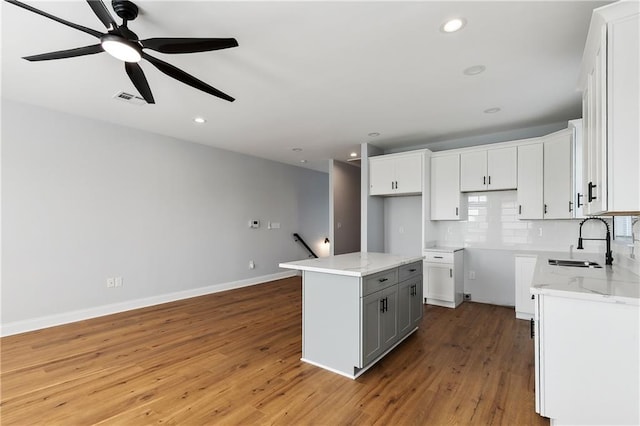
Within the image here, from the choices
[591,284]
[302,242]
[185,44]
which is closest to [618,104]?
[591,284]

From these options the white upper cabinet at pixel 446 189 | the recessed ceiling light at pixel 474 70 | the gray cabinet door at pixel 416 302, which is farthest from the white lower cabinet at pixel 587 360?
the white upper cabinet at pixel 446 189

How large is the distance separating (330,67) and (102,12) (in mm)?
1652

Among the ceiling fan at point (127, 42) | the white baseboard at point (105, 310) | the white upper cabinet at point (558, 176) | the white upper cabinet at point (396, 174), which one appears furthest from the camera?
the white upper cabinet at point (396, 174)

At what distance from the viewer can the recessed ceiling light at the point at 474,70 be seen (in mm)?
2709

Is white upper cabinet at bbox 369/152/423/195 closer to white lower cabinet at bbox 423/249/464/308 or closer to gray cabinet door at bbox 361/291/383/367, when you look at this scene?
white lower cabinet at bbox 423/249/464/308

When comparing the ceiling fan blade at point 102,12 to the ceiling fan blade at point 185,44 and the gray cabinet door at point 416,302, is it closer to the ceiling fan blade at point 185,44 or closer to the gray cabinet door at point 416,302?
the ceiling fan blade at point 185,44

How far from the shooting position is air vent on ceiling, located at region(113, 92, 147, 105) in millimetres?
3310

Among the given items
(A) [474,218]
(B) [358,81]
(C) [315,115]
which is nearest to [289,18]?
(B) [358,81]

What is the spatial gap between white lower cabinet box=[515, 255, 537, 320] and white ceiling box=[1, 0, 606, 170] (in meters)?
1.86

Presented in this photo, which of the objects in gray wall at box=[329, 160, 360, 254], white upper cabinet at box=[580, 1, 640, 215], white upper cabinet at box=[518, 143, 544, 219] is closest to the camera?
white upper cabinet at box=[580, 1, 640, 215]

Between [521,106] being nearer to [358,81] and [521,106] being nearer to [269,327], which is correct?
[358,81]

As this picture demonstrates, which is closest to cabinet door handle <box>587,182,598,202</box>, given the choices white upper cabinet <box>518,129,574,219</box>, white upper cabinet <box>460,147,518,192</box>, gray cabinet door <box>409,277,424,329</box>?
gray cabinet door <box>409,277,424,329</box>

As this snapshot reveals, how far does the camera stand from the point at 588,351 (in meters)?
1.66

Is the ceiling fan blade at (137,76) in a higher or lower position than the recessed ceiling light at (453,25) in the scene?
lower
